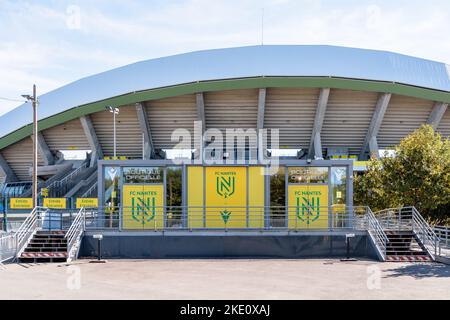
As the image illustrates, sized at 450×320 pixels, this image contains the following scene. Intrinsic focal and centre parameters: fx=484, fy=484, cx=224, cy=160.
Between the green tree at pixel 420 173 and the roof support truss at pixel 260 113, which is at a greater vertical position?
the roof support truss at pixel 260 113

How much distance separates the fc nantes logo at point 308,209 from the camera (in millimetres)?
19859

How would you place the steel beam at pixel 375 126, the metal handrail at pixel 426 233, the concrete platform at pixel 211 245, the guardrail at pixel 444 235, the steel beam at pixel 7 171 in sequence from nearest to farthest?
the guardrail at pixel 444 235 < the metal handrail at pixel 426 233 < the concrete platform at pixel 211 245 < the steel beam at pixel 375 126 < the steel beam at pixel 7 171

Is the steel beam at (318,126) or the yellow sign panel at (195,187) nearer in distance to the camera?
the yellow sign panel at (195,187)

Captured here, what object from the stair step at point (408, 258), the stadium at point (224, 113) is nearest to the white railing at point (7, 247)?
the stadium at point (224, 113)

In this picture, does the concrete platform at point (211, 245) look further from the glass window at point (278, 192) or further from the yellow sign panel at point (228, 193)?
the glass window at point (278, 192)

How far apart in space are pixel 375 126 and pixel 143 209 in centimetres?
2897

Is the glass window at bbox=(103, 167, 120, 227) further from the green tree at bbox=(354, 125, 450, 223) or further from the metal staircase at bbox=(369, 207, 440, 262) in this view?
the green tree at bbox=(354, 125, 450, 223)

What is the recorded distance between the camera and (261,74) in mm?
A: 40250

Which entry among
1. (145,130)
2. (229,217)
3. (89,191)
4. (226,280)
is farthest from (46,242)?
(145,130)

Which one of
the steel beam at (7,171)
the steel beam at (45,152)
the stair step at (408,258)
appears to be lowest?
the stair step at (408,258)

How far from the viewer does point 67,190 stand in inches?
1684

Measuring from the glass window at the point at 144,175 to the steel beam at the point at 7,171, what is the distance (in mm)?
35423

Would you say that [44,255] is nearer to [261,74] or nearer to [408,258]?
[408,258]
